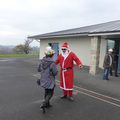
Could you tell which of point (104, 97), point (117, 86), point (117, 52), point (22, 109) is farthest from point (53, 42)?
point (22, 109)

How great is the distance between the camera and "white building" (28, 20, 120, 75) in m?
12.3

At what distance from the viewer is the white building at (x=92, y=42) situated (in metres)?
12.3

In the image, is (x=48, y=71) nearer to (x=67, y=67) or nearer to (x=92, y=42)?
(x=67, y=67)

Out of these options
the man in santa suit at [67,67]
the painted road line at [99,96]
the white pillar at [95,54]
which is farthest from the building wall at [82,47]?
the man in santa suit at [67,67]

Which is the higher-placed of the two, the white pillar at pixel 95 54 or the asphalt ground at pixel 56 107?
the white pillar at pixel 95 54

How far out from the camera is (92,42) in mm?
Answer: 12594

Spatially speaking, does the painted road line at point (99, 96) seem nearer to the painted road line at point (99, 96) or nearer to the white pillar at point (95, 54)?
the painted road line at point (99, 96)

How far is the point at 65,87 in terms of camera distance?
6629 mm

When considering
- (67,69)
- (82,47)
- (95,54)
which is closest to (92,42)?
(95,54)

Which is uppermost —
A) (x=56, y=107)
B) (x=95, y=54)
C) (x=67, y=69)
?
(x=95, y=54)

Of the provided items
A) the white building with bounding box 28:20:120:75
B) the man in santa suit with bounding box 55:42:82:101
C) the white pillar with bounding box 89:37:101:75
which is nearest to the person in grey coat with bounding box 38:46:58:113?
the man in santa suit with bounding box 55:42:82:101

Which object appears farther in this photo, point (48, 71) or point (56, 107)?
point (56, 107)

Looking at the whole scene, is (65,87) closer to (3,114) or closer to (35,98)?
(35,98)

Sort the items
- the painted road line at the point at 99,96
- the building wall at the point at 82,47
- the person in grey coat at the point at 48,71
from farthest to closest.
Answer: the building wall at the point at 82,47
the painted road line at the point at 99,96
the person in grey coat at the point at 48,71
